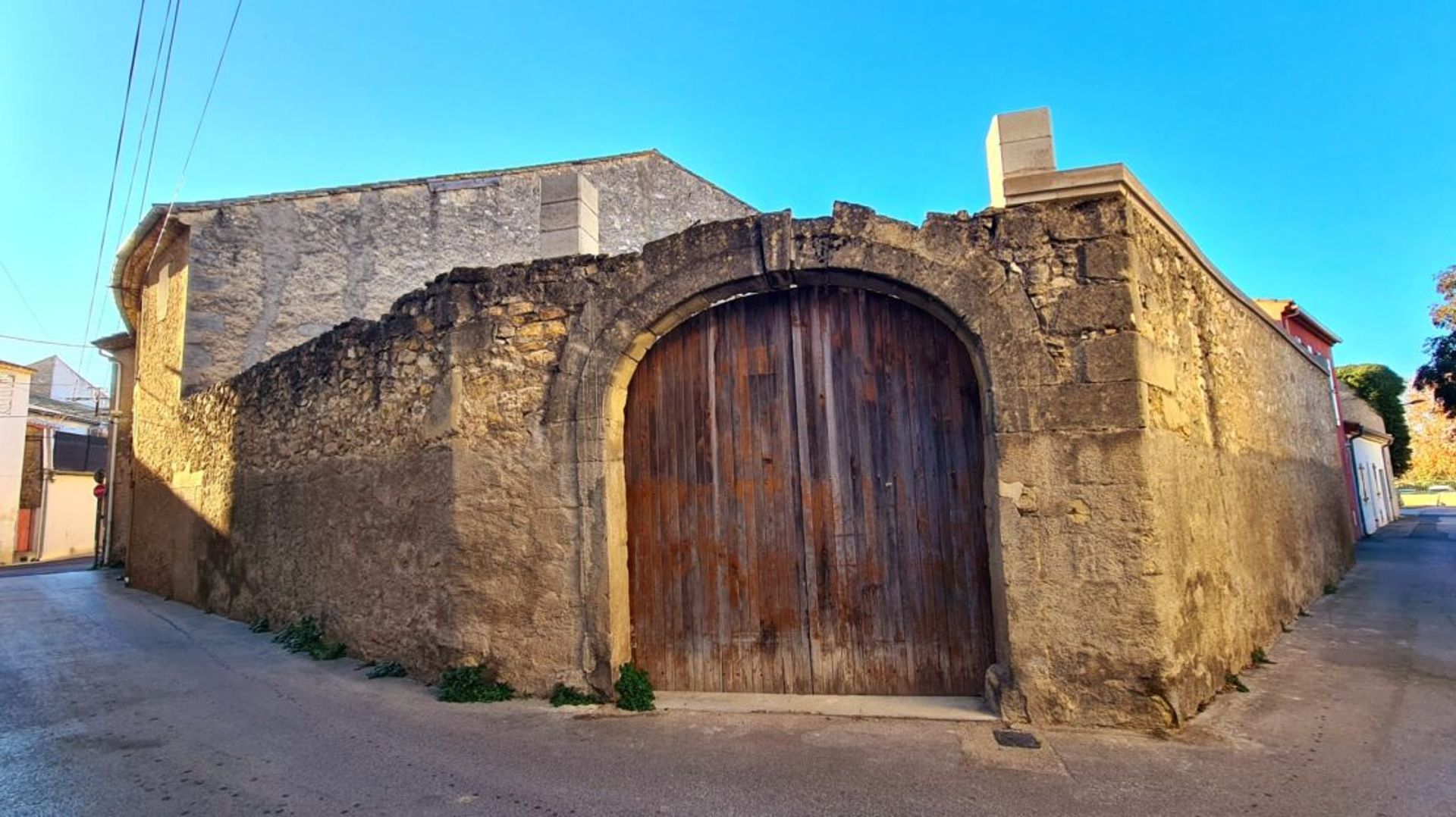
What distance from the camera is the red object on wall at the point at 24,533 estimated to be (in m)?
22.8

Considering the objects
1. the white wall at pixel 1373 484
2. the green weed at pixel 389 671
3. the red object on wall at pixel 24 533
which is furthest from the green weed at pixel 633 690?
the red object on wall at pixel 24 533

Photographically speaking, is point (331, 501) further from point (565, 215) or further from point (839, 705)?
point (839, 705)

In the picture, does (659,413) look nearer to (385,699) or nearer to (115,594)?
(385,699)

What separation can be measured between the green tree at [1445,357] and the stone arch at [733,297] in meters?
15.8

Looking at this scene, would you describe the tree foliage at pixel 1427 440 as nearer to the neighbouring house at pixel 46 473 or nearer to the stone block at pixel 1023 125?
the stone block at pixel 1023 125

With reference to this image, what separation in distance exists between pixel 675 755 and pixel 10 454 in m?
27.9

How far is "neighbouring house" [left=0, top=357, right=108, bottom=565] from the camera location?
72.5 feet

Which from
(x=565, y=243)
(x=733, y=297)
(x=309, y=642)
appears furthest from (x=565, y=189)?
(x=309, y=642)

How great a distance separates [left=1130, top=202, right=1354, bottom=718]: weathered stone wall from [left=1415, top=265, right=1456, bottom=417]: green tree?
9573mm

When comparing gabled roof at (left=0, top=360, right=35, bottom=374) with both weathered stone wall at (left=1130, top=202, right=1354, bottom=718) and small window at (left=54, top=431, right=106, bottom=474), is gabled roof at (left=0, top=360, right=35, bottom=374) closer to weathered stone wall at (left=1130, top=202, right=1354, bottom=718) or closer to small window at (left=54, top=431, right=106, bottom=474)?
small window at (left=54, top=431, right=106, bottom=474)

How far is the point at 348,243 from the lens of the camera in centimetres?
1183

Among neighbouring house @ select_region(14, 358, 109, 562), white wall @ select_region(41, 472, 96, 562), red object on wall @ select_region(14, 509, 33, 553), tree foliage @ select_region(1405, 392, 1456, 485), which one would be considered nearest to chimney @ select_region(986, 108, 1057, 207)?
neighbouring house @ select_region(14, 358, 109, 562)

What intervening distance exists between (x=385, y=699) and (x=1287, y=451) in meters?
8.85

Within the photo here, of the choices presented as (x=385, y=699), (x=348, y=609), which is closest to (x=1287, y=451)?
(x=385, y=699)
